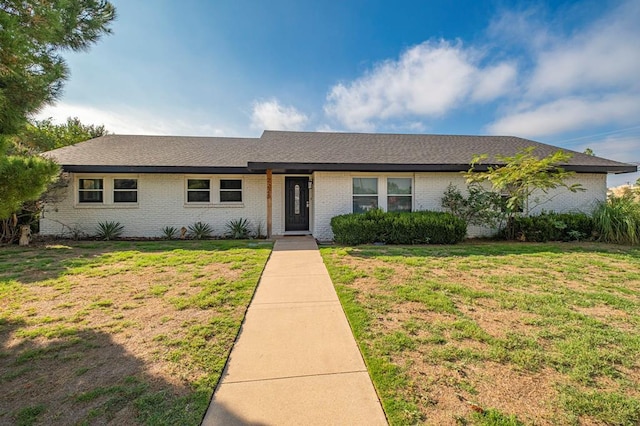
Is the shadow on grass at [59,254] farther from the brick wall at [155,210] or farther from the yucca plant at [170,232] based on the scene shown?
the yucca plant at [170,232]

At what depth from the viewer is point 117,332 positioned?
10.7ft

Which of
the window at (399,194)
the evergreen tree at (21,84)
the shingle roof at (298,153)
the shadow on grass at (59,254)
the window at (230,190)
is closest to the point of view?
the evergreen tree at (21,84)

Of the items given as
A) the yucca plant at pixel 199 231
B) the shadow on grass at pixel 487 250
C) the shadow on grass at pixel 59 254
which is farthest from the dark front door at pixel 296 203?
the shadow on grass at pixel 487 250

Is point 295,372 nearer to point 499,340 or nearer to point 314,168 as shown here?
point 499,340

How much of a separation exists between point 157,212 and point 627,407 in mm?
12478

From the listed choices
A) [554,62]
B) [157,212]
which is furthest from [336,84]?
[157,212]

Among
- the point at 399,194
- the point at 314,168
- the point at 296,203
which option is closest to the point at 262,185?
the point at 296,203

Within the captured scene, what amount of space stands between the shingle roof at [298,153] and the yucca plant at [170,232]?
2.27 m

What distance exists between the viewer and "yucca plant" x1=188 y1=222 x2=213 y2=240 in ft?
35.0

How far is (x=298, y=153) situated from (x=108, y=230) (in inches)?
303

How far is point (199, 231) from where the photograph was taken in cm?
1066

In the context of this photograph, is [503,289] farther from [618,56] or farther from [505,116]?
[505,116]

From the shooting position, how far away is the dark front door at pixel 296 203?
38.2 ft

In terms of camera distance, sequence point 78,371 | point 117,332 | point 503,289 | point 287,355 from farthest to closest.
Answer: point 503,289 → point 117,332 → point 287,355 → point 78,371
